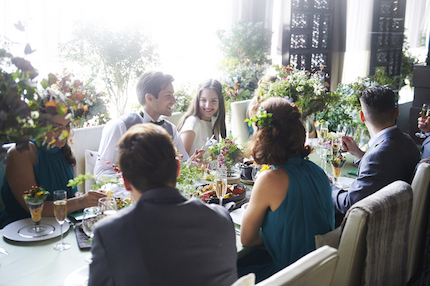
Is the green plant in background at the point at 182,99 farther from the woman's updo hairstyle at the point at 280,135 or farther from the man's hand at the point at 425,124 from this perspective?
the woman's updo hairstyle at the point at 280,135

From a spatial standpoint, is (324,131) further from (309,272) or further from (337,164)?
(309,272)

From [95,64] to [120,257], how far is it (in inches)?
123

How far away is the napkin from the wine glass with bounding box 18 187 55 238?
0.33 feet

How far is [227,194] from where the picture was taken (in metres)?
1.90

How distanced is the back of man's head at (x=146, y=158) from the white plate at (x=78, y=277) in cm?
39

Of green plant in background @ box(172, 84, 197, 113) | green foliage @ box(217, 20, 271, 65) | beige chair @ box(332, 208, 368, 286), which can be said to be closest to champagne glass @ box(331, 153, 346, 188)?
beige chair @ box(332, 208, 368, 286)

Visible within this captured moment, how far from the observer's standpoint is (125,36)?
12.2 feet

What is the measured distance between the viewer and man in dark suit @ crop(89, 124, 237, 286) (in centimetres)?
94

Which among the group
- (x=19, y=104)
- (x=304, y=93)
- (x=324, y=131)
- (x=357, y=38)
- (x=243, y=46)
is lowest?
(x=324, y=131)

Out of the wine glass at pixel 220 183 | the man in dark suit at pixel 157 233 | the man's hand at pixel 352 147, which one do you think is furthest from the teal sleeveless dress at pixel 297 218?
the man's hand at pixel 352 147

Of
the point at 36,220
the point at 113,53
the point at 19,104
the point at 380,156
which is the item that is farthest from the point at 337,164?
the point at 113,53

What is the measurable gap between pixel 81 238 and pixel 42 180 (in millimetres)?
542

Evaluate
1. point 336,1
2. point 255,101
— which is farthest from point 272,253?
point 336,1

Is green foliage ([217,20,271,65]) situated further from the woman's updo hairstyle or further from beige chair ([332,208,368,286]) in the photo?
beige chair ([332,208,368,286])
